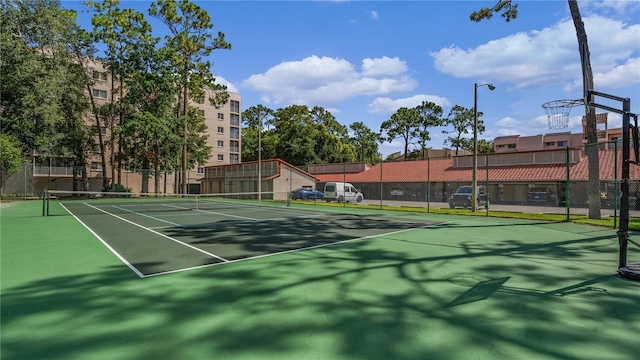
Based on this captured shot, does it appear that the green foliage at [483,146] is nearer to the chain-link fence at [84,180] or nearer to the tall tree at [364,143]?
the tall tree at [364,143]

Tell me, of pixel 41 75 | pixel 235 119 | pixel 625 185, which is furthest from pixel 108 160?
pixel 625 185

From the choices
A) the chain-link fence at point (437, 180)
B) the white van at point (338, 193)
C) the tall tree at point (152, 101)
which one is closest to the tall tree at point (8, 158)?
the chain-link fence at point (437, 180)

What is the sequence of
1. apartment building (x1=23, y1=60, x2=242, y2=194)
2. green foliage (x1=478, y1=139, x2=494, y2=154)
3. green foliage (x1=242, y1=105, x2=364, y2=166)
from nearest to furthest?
apartment building (x1=23, y1=60, x2=242, y2=194)
green foliage (x1=242, y1=105, x2=364, y2=166)
green foliage (x1=478, y1=139, x2=494, y2=154)

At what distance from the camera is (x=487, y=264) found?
6.73 m

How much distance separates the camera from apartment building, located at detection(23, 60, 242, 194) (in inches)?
1620

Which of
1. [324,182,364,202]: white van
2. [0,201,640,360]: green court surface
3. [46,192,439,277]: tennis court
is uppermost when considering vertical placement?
[324,182,364,202]: white van

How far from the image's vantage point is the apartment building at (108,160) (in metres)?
41.2

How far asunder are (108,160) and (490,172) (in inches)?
1972

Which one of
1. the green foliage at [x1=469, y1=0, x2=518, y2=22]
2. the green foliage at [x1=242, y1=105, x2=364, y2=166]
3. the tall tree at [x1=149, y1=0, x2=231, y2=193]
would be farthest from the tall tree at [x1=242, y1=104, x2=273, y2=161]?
the green foliage at [x1=469, y1=0, x2=518, y2=22]

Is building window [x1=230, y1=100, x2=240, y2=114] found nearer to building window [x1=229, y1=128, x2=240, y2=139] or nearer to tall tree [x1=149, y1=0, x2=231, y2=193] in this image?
building window [x1=229, y1=128, x2=240, y2=139]

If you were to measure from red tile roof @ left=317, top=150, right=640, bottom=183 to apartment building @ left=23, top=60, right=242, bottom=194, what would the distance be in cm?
2360

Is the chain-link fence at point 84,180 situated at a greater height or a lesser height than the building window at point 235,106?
lesser

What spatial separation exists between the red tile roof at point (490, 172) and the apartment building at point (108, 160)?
929 inches

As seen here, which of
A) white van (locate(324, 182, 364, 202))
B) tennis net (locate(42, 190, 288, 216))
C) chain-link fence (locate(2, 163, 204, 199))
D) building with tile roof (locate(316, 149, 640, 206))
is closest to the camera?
tennis net (locate(42, 190, 288, 216))
